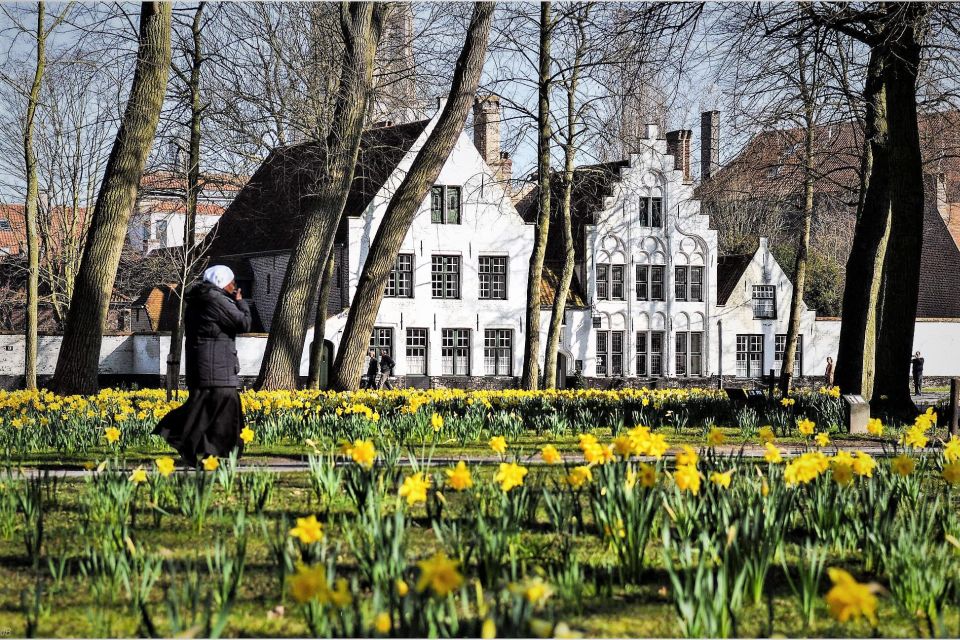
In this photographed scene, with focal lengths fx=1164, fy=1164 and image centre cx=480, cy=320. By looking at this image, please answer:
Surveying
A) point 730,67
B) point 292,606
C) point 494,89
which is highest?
point 494,89

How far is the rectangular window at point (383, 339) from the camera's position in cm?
4228

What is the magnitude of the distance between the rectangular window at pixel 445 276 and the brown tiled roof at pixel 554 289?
327cm

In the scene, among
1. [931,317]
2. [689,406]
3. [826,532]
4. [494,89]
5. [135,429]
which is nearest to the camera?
[826,532]

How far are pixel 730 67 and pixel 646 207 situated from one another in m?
29.6

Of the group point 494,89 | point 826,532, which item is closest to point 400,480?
point 826,532

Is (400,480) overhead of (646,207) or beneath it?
beneath

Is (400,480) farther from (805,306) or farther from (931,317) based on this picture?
(931,317)

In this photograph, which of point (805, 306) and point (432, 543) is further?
point (805, 306)

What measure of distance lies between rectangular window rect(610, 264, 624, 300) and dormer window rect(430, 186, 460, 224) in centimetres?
717

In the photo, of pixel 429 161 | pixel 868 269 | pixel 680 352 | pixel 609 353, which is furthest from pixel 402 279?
pixel 868 269

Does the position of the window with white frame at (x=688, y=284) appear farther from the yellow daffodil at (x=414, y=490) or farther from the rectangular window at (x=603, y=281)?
the yellow daffodil at (x=414, y=490)

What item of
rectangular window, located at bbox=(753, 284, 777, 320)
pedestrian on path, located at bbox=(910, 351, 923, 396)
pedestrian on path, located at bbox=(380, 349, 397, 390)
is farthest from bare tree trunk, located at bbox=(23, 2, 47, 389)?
pedestrian on path, located at bbox=(910, 351, 923, 396)

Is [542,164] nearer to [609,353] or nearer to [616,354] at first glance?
[609,353]

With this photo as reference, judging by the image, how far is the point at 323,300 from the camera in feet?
96.2
